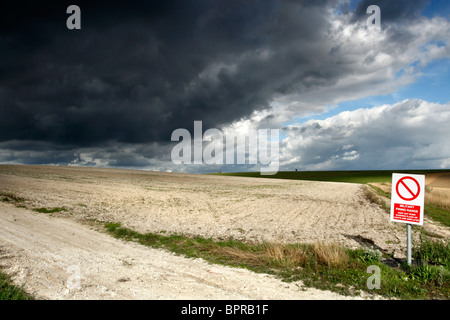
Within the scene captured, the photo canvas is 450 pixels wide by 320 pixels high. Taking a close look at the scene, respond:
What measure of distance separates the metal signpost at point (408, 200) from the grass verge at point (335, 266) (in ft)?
4.07

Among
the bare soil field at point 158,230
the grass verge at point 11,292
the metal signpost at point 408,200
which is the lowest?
the bare soil field at point 158,230

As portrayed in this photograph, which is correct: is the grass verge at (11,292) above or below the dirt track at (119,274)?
above

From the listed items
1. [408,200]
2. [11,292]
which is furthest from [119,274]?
[408,200]

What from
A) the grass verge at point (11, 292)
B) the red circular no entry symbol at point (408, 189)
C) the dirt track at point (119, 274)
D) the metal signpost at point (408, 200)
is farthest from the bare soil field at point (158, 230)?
the red circular no entry symbol at point (408, 189)

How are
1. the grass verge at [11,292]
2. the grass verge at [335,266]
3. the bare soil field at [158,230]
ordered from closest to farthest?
the grass verge at [11,292], the grass verge at [335,266], the bare soil field at [158,230]

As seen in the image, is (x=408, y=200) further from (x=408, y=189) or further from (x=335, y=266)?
(x=335, y=266)

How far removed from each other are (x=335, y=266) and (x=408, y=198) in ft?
11.3

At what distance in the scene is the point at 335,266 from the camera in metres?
8.29

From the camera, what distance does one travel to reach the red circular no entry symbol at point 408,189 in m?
8.76

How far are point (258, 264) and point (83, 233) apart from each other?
8978mm

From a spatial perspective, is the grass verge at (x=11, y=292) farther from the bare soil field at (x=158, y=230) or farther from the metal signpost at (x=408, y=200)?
the metal signpost at (x=408, y=200)

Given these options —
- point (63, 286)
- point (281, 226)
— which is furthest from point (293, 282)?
point (281, 226)

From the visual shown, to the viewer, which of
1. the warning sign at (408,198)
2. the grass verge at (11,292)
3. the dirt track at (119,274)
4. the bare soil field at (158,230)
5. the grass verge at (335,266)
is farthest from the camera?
the warning sign at (408,198)
